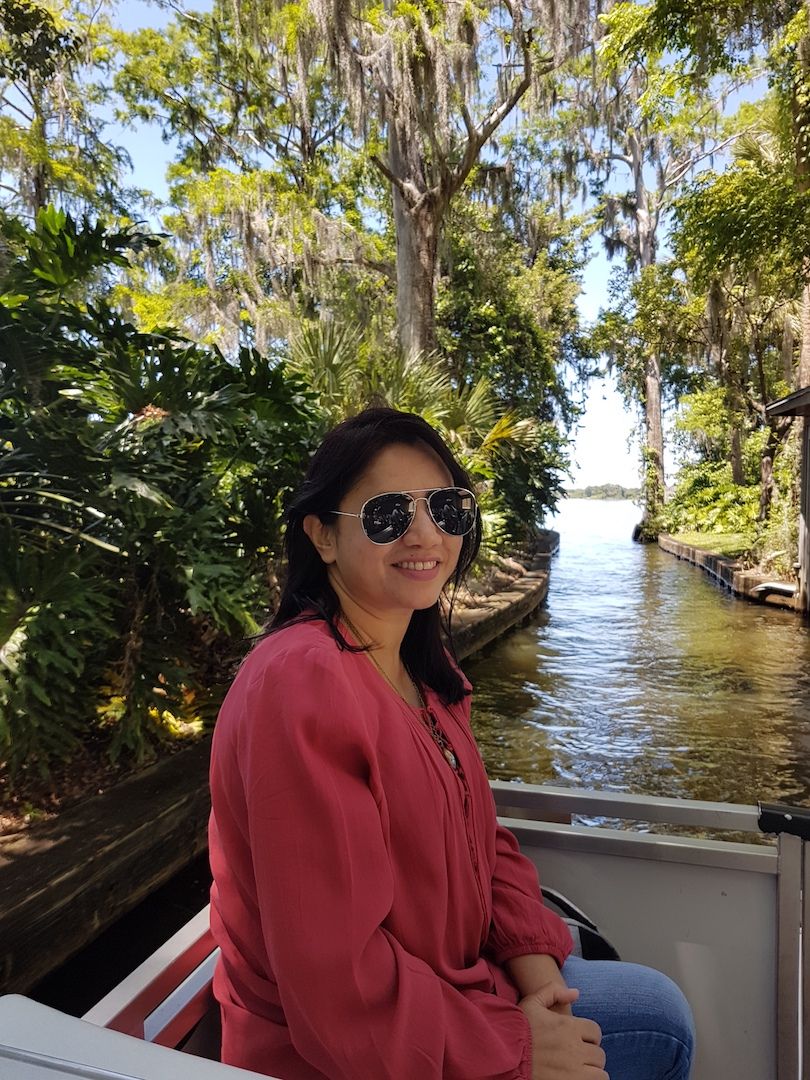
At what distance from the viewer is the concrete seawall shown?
1188 cm

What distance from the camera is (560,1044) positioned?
3.78 ft

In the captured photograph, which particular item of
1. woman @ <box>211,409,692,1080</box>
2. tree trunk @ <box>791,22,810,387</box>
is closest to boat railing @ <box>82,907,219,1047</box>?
woman @ <box>211,409,692,1080</box>

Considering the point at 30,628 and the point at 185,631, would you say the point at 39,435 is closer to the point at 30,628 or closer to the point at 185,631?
the point at 30,628

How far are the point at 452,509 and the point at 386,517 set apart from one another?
146mm

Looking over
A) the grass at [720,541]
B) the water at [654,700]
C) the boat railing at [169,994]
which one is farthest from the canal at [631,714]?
the grass at [720,541]

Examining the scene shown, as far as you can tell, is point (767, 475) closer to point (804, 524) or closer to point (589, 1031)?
point (804, 524)

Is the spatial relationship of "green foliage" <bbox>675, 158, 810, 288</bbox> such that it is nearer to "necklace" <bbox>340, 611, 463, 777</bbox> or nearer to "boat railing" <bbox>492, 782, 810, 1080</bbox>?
"boat railing" <bbox>492, 782, 810, 1080</bbox>

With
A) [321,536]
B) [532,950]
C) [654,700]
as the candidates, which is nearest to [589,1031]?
[532,950]

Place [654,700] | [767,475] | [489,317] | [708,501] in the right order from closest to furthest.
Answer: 1. [654,700]
2. [767,475]
3. [489,317]
4. [708,501]

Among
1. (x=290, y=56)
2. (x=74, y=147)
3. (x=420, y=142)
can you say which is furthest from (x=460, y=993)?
(x=74, y=147)

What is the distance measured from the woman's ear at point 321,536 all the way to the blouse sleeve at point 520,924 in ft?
2.09

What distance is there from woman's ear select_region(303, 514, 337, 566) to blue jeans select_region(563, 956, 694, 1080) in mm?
836

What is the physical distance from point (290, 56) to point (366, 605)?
15.8 m

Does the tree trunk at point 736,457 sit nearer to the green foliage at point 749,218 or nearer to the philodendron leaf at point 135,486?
the green foliage at point 749,218
